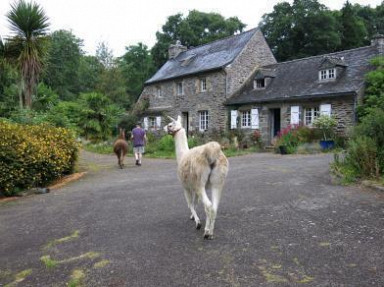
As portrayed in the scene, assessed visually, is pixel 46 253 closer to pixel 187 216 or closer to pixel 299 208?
pixel 187 216

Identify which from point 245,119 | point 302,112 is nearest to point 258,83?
point 245,119

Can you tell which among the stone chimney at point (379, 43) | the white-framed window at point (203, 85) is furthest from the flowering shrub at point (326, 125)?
the white-framed window at point (203, 85)

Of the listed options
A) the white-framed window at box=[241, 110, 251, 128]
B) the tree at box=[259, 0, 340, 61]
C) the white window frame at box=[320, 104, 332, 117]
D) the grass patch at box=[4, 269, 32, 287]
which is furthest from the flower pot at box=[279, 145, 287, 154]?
the tree at box=[259, 0, 340, 61]

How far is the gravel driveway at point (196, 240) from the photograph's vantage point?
3738mm

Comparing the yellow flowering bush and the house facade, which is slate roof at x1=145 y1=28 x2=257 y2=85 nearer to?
the house facade

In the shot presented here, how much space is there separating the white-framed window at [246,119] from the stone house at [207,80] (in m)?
1.39

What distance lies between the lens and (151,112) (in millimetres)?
32219

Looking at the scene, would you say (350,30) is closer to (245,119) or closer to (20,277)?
(245,119)

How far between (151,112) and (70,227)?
26.9m

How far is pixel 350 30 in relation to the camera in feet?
123

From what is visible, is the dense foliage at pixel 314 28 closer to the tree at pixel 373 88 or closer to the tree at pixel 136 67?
the tree at pixel 136 67

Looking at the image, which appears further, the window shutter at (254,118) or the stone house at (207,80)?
the stone house at (207,80)

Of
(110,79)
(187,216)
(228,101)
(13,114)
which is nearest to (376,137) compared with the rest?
(187,216)

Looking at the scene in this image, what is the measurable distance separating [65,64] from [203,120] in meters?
28.9
